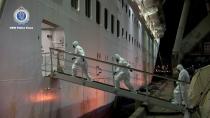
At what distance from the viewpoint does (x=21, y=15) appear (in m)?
11.0

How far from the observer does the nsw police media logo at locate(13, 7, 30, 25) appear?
429 inches

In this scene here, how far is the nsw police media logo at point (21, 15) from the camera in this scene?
1090 cm

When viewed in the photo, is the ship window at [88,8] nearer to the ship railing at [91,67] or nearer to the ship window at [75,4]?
the ship window at [75,4]

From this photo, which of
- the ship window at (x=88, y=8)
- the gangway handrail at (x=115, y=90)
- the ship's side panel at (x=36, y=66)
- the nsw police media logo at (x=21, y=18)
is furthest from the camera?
the ship window at (x=88, y=8)

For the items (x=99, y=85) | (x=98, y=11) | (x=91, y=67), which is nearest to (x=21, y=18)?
(x=99, y=85)

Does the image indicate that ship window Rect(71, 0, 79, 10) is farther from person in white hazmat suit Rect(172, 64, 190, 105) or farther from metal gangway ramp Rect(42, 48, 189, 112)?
person in white hazmat suit Rect(172, 64, 190, 105)

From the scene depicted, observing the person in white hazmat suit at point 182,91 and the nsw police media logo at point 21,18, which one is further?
the person in white hazmat suit at point 182,91

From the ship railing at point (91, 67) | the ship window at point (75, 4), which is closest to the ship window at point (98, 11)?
the ship railing at point (91, 67)

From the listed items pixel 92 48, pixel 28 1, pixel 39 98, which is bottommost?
pixel 39 98

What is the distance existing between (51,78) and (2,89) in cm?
287

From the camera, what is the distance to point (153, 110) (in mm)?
18469

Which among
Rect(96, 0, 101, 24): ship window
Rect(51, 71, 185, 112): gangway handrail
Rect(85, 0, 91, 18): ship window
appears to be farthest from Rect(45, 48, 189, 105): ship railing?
Rect(96, 0, 101, 24): ship window

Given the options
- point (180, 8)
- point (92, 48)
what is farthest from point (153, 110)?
point (180, 8)

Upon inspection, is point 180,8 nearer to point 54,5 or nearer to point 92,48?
point 92,48
